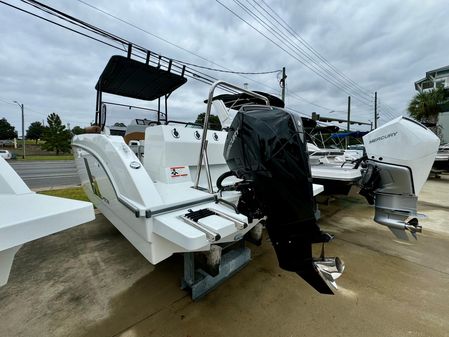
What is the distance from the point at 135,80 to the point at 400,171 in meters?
3.39

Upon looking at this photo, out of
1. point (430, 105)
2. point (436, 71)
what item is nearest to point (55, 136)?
point (430, 105)

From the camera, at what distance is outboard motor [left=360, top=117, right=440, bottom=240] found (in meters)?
2.04

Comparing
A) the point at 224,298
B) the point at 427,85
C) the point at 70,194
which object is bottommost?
the point at 224,298

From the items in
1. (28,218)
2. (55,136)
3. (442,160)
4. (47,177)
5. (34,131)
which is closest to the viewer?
(28,218)

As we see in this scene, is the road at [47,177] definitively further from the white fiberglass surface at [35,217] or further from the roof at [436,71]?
the roof at [436,71]

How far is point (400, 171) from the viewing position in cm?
208

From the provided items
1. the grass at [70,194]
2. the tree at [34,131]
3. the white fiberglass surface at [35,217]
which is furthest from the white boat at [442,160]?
the tree at [34,131]

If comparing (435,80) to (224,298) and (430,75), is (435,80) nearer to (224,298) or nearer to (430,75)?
(430,75)

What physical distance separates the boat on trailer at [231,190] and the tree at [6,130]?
67.6 meters

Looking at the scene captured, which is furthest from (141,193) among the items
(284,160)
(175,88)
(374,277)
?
(175,88)

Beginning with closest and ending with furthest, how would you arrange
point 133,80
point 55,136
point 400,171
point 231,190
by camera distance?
1. point 231,190
2. point 400,171
3. point 133,80
4. point 55,136

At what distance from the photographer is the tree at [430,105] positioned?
550 inches

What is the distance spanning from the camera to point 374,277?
2.15 m

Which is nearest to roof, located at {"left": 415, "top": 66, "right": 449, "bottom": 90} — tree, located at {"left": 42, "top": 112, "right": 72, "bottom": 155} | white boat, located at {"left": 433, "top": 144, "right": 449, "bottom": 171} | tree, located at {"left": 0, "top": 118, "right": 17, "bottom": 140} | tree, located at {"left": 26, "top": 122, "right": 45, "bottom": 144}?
white boat, located at {"left": 433, "top": 144, "right": 449, "bottom": 171}
